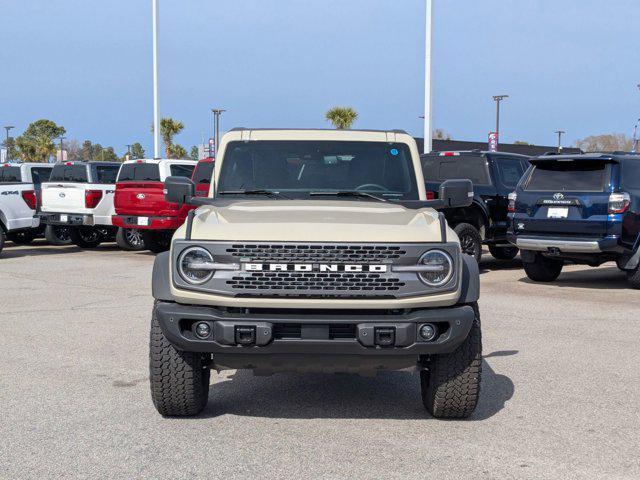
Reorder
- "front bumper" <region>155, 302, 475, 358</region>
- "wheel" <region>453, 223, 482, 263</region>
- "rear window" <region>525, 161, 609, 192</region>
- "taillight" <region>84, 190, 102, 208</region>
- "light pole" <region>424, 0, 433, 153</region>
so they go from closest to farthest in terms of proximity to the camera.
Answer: "front bumper" <region>155, 302, 475, 358</region> → "rear window" <region>525, 161, 609, 192</region> → "wheel" <region>453, 223, 482, 263</region> → "taillight" <region>84, 190, 102, 208</region> → "light pole" <region>424, 0, 433, 153</region>

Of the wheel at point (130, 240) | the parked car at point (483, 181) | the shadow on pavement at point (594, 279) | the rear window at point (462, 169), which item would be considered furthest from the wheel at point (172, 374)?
the wheel at point (130, 240)

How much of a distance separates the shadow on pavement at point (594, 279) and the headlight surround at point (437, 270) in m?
8.52

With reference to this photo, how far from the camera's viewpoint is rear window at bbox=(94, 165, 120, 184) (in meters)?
19.0

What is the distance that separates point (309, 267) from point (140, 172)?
13559 millimetres

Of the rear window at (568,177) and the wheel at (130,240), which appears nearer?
the rear window at (568,177)

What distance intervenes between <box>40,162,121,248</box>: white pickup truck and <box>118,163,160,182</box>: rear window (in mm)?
992

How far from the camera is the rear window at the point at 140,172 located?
17781 mm

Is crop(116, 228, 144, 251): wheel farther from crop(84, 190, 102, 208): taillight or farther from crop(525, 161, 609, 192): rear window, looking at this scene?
crop(525, 161, 609, 192): rear window

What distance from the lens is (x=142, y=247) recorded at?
62.3 ft

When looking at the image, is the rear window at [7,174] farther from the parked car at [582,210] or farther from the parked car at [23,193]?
the parked car at [582,210]

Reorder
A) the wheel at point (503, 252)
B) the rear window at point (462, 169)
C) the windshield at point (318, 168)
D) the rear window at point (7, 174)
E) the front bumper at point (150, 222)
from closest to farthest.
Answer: the windshield at point (318, 168) → the rear window at point (462, 169) → the wheel at point (503, 252) → the front bumper at point (150, 222) → the rear window at point (7, 174)

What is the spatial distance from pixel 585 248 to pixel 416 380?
5862 mm

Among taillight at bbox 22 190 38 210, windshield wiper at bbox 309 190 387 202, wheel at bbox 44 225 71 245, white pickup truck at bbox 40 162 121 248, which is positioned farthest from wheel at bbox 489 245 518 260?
windshield wiper at bbox 309 190 387 202

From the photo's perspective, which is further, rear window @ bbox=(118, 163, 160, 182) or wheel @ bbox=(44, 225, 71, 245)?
wheel @ bbox=(44, 225, 71, 245)
